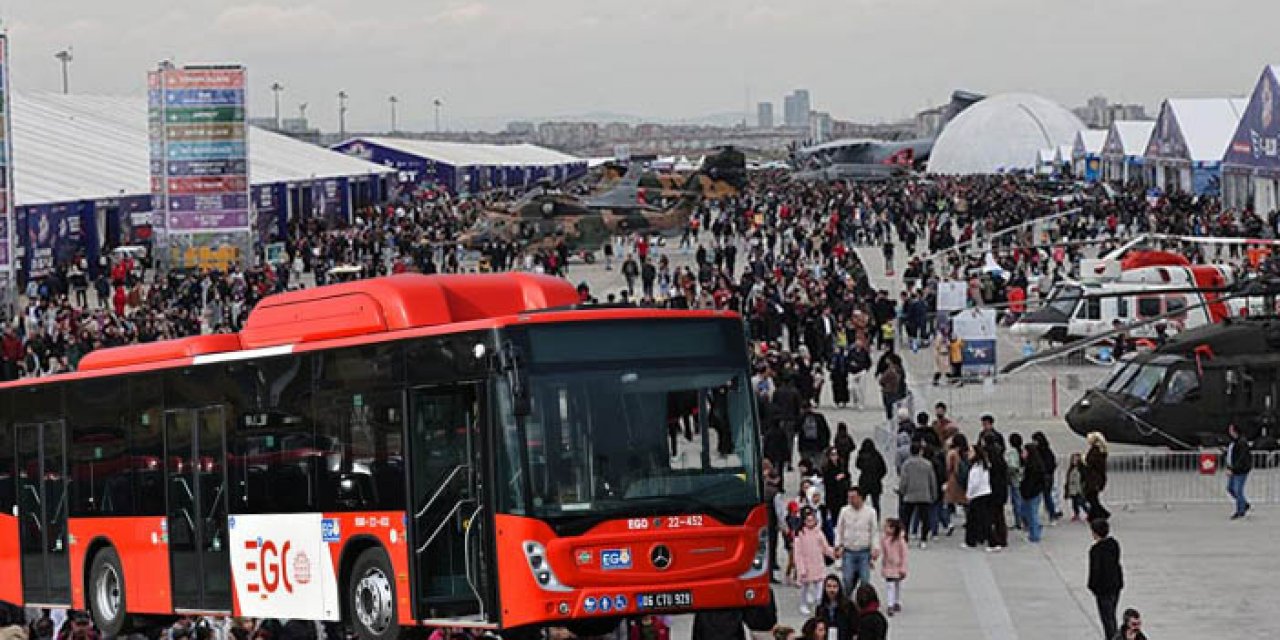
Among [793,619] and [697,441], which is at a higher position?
[697,441]

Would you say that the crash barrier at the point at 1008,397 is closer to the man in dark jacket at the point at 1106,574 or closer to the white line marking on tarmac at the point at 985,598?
the white line marking on tarmac at the point at 985,598

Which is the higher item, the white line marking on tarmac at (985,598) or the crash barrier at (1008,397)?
the crash barrier at (1008,397)

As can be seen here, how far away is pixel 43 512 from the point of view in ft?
71.5

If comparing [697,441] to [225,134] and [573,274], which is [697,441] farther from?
[573,274]

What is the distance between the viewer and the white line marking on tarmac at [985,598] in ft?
66.4

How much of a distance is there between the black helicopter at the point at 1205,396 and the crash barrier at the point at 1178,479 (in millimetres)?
520

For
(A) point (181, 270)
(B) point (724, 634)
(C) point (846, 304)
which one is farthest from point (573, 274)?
(B) point (724, 634)

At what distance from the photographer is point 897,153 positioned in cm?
19100

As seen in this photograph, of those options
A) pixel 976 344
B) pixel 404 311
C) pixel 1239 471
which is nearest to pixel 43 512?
pixel 404 311

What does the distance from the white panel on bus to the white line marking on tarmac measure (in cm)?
585

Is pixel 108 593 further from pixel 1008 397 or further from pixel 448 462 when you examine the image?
pixel 1008 397

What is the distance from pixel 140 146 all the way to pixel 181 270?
83.5 ft

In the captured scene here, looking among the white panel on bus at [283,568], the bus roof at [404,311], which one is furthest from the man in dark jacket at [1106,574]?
the white panel on bus at [283,568]

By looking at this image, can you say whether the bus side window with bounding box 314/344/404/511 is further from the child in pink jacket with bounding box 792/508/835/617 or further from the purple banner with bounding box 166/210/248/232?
the purple banner with bounding box 166/210/248/232
